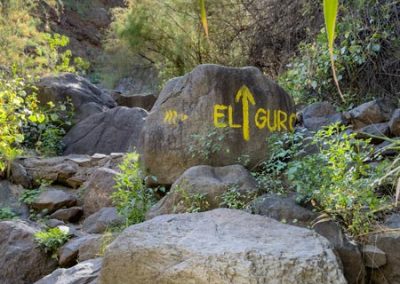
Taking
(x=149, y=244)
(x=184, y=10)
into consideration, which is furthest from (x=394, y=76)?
(x=184, y=10)

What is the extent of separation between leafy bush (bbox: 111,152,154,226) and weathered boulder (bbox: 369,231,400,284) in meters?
1.78

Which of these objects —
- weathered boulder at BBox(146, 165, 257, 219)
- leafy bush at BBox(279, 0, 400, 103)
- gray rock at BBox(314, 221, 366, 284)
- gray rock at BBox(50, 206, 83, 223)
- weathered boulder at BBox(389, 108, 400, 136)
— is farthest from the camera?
gray rock at BBox(50, 206, 83, 223)

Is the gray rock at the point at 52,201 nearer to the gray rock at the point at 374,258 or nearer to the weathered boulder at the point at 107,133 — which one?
the weathered boulder at the point at 107,133

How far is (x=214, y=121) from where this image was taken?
3965 millimetres

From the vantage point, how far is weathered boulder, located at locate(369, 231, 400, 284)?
2.62m

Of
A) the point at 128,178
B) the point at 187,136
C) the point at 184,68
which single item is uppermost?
the point at 184,68

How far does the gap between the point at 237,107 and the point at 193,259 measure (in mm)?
2013

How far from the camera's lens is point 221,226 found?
2.57 meters

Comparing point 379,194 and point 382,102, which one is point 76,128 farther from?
point 379,194

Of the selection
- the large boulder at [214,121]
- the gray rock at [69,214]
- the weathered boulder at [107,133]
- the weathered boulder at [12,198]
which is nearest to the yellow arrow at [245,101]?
the large boulder at [214,121]

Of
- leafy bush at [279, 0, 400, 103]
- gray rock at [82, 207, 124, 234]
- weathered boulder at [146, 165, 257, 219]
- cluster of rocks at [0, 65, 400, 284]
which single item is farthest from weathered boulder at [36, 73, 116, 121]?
weathered boulder at [146, 165, 257, 219]

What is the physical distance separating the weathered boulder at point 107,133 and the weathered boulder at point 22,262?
9.74ft

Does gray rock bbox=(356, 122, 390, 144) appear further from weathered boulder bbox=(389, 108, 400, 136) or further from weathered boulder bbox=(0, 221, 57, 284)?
weathered boulder bbox=(0, 221, 57, 284)

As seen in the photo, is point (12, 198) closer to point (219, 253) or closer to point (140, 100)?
point (219, 253)
